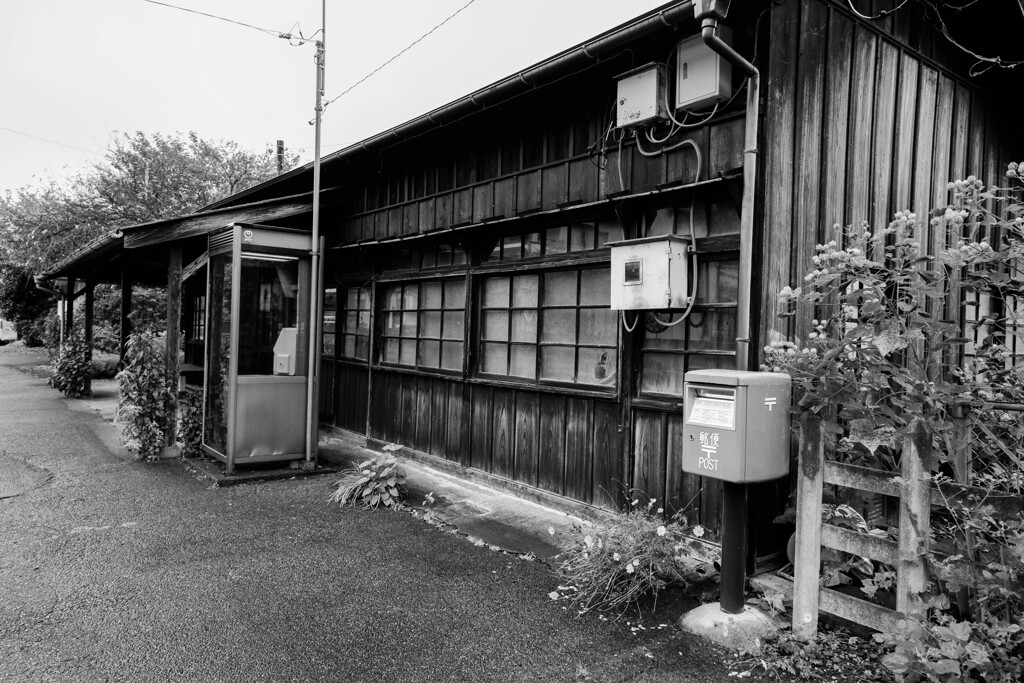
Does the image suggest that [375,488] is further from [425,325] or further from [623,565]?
[623,565]

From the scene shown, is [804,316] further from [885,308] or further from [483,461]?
[483,461]

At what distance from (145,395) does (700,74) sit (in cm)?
686

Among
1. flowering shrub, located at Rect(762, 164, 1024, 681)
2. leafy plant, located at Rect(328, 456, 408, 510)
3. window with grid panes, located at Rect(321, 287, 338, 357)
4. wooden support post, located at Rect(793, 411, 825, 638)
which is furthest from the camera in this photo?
window with grid panes, located at Rect(321, 287, 338, 357)

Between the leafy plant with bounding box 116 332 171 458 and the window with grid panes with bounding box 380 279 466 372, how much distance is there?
2.61m

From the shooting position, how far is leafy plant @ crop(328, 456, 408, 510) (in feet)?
19.0

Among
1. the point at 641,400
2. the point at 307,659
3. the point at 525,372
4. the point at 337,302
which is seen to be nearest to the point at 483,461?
the point at 525,372

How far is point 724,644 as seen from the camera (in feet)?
10.8

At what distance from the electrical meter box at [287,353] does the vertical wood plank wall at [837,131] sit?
5139 millimetres

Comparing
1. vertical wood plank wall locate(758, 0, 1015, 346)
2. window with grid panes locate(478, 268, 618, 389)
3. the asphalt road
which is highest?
vertical wood plank wall locate(758, 0, 1015, 346)

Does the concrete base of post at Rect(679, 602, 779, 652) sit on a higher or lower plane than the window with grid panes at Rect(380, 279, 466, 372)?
lower

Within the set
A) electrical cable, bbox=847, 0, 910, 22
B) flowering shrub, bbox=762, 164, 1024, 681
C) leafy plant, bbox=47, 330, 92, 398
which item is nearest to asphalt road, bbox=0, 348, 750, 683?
flowering shrub, bbox=762, 164, 1024, 681

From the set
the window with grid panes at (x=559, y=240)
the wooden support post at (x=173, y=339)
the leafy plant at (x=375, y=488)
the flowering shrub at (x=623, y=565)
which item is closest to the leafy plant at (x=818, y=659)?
the flowering shrub at (x=623, y=565)

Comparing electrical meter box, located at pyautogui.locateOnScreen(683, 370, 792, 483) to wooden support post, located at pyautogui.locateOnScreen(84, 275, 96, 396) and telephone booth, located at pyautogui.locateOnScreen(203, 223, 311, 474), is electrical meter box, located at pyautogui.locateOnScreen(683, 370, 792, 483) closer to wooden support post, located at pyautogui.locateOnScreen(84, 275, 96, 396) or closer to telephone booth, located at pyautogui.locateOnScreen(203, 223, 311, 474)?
telephone booth, located at pyautogui.locateOnScreen(203, 223, 311, 474)

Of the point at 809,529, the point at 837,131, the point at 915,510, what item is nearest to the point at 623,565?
the point at 809,529
